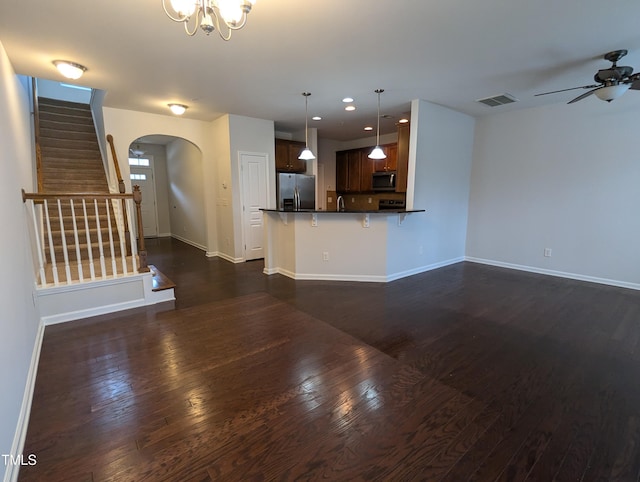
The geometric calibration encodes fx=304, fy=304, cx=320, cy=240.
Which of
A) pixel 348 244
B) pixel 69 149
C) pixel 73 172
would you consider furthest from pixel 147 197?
pixel 348 244

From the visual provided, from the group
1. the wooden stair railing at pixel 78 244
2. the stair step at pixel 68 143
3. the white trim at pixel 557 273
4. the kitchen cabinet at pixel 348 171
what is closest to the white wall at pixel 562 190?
the white trim at pixel 557 273

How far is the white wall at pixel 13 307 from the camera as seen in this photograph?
4.89 feet

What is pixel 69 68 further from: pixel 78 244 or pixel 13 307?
pixel 13 307

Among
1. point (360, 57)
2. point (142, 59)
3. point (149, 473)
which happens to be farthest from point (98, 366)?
point (360, 57)

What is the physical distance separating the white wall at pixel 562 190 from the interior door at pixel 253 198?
3.97 metres

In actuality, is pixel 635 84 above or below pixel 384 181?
above

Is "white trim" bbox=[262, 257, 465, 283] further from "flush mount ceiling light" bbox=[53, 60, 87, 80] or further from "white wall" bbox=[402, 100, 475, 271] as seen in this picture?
"flush mount ceiling light" bbox=[53, 60, 87, 80]

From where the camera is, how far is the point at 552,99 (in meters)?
4.37

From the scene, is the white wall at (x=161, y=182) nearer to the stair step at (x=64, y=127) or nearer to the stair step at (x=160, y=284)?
the stair step at (x=64, y=127)

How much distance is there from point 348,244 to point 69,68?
376 centimetres

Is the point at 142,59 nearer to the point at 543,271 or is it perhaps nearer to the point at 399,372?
the point at 399,372

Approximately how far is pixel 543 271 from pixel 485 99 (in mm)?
2888

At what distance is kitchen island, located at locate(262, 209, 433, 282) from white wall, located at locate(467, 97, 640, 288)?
1817mm

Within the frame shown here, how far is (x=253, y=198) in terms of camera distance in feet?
18.9
